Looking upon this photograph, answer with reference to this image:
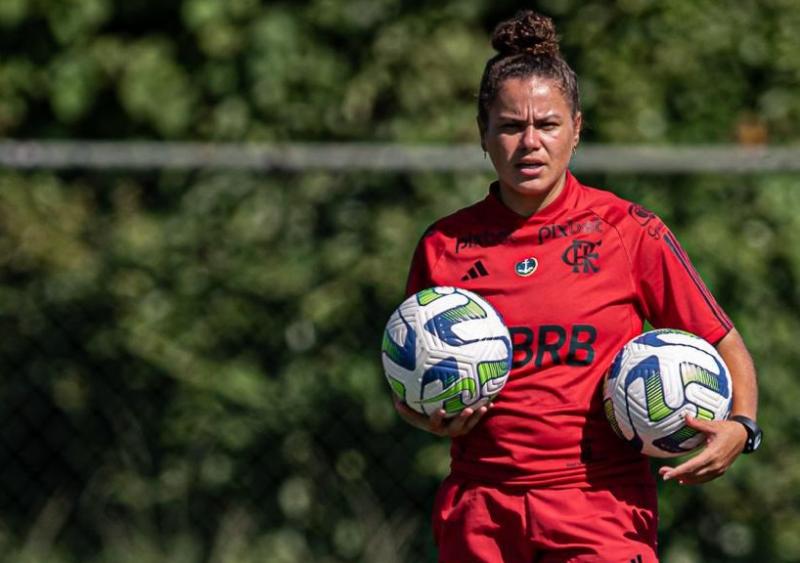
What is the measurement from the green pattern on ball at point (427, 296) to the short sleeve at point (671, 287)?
1.72 ft

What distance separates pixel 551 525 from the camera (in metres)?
3.76

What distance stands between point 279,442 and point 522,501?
239 cm

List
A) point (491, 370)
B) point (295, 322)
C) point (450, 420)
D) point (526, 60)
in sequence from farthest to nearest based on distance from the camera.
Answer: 1. point (295, 322)
2. point (526, 60)
3. point (450, 420)
4. point (491, 370)

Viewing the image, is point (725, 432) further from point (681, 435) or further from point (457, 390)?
point (457, 390)

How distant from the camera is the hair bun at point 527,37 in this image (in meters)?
4.01

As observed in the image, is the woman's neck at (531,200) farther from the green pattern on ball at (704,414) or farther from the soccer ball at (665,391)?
the green pattern on ball at (704,414)

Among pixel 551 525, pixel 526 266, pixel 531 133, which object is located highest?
pixel 531 133

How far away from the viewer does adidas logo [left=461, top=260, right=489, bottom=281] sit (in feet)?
13.0

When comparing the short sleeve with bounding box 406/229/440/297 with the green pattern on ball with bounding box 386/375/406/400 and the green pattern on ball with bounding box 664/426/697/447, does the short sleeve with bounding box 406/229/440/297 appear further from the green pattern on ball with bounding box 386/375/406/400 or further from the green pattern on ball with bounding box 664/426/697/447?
the green pattern on ball with bounding box 664/426/697/447

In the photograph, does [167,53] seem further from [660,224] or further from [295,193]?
[660,224]

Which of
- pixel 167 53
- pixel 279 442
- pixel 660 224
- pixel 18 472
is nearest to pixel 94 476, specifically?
pixel 18 472

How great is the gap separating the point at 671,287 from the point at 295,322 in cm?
241

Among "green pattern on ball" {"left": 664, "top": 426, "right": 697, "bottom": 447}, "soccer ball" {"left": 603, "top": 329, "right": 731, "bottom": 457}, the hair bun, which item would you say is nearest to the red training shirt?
"soccer ball" {"left": 603, "top": 329, "right": 731, "bottom": 457}

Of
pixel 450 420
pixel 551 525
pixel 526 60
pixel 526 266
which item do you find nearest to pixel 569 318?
pixel 526 266
